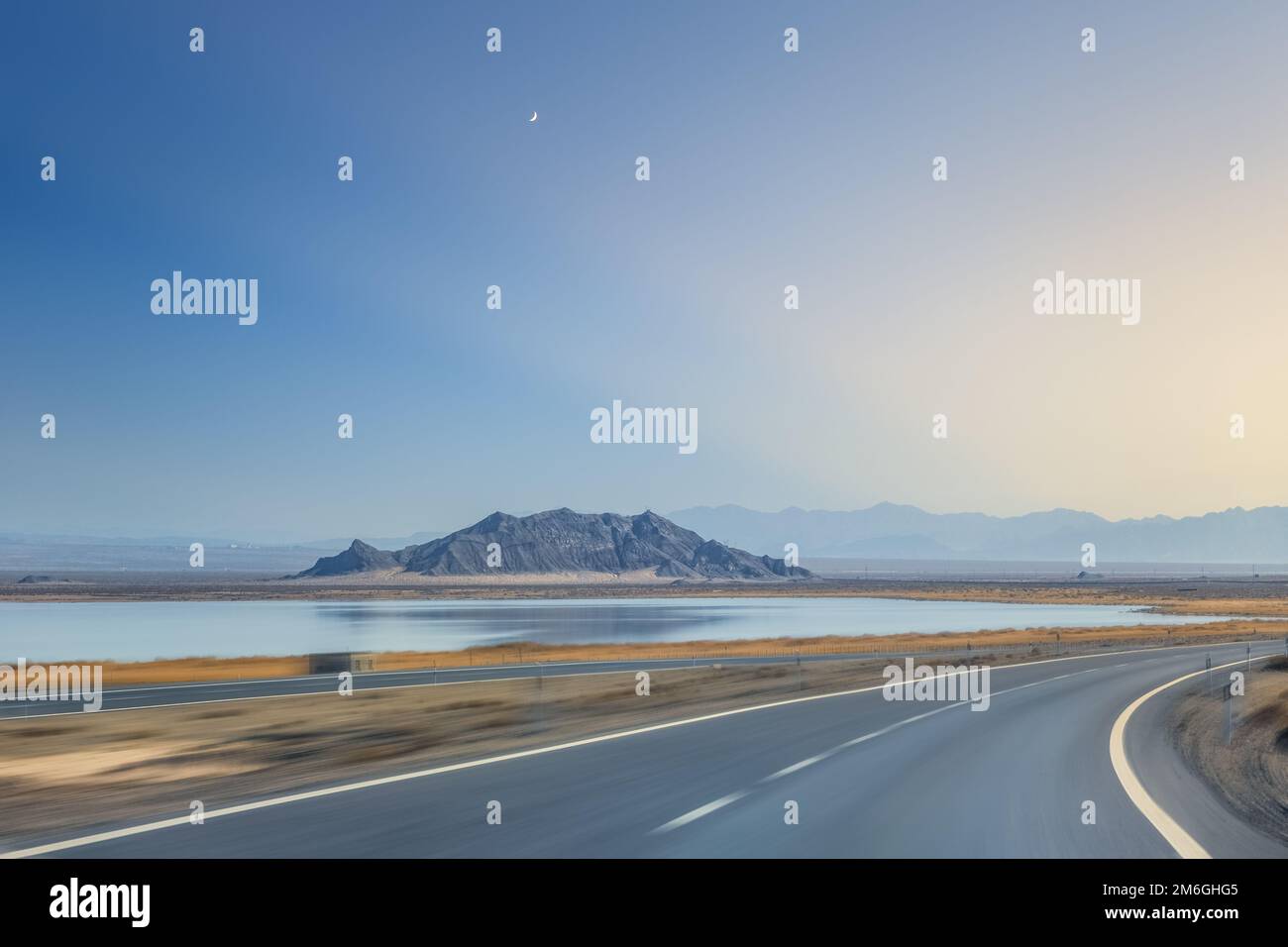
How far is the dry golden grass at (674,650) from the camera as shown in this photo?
45919 mm

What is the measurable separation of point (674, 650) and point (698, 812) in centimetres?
5341

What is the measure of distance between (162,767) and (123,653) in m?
54.6

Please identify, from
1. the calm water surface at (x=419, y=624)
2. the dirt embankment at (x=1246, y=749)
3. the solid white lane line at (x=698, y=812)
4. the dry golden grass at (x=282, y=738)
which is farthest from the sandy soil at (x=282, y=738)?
the calm water surface at (x=419, y=624)

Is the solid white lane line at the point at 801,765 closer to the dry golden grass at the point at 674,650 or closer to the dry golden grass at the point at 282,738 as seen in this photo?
the dry golden grass at the point at 282,738

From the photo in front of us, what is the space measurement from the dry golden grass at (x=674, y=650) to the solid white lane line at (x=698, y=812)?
1326 inches

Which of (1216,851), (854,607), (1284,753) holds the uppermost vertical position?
(1216,851)

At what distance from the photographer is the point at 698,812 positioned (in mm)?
9914

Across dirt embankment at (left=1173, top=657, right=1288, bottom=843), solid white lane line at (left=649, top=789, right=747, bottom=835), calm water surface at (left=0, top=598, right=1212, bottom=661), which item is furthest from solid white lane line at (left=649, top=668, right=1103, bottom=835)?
calm water surface at (left=0, top=598, right=1212, bottom=661)

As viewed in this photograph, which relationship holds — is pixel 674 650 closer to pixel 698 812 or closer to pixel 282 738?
pixel 282 738

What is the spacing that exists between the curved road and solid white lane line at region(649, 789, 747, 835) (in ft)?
0.06
